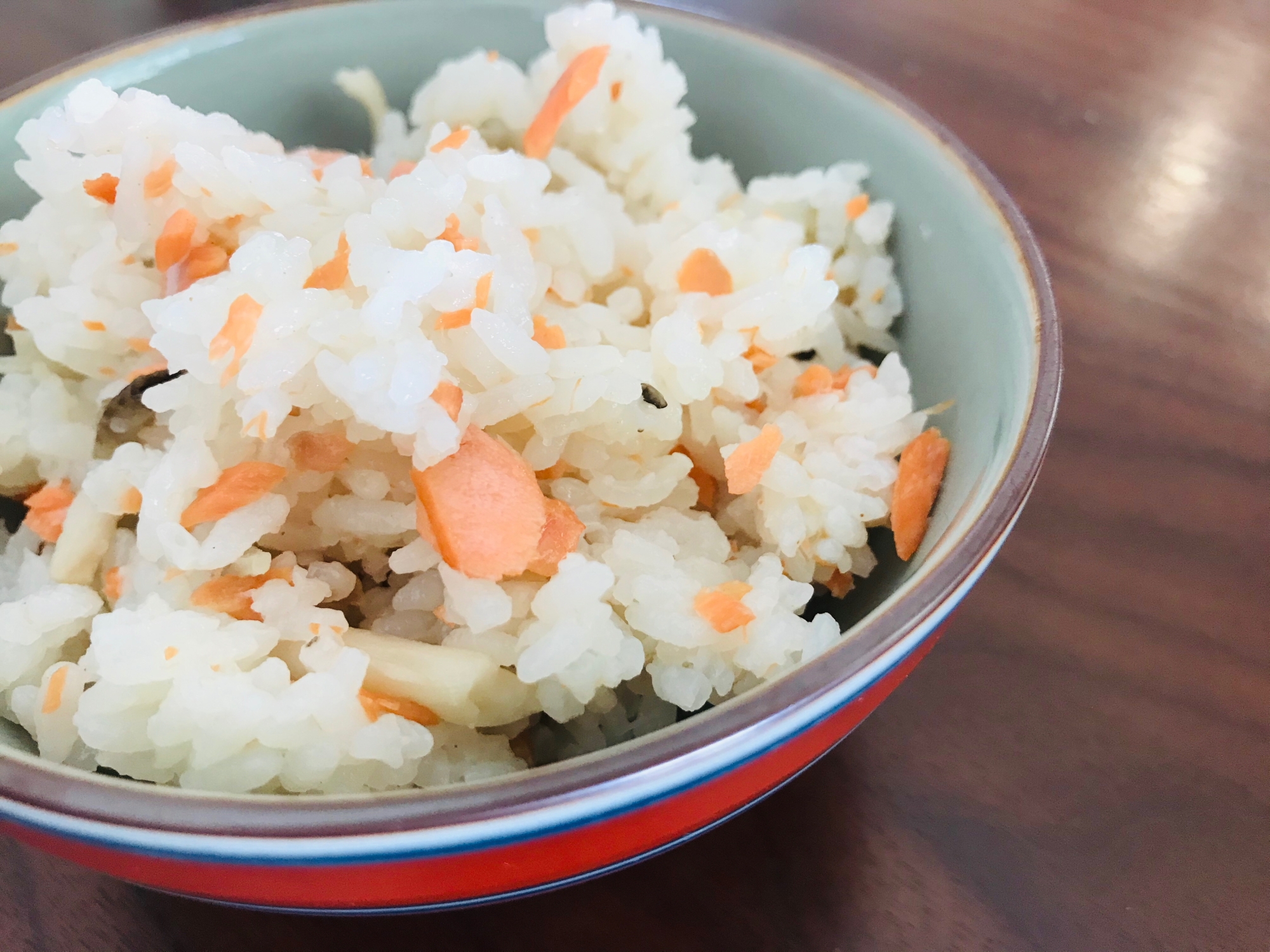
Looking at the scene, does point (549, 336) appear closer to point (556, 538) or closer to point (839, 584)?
point (556, 538)

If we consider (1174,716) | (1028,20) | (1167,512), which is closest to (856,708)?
(1174,716)

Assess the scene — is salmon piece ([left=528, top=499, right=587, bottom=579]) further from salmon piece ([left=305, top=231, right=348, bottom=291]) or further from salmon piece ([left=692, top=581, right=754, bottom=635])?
salmon piece ([left=305, top=231, right=348, bottom=291])

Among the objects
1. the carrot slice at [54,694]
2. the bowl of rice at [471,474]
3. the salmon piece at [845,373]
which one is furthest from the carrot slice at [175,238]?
the salmon piece at [845,373]

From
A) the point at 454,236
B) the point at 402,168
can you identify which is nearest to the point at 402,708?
the point at 454,236

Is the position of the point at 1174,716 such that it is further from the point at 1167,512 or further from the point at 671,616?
the point at 671,616

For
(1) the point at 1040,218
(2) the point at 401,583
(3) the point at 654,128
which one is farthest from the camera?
(1) the point at 1040,218

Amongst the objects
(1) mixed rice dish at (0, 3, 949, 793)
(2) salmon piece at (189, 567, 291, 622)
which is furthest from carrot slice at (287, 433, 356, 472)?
(2) salmon piece at (189, 567, 291, 622)
